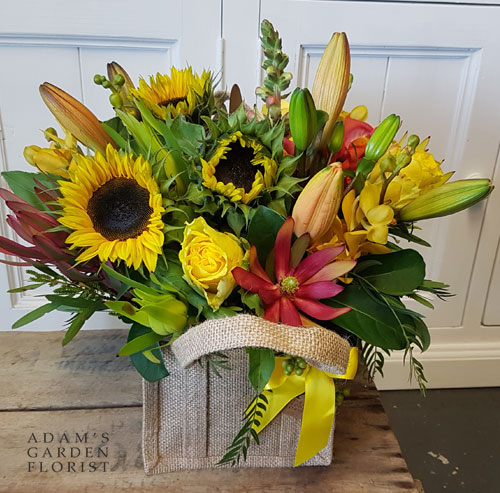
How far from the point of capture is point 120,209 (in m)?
0.44

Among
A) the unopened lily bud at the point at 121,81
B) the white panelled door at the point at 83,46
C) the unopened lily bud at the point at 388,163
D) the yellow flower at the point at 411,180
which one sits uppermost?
the white panelled door at the point at 83,46

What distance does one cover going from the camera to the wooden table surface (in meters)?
0.53

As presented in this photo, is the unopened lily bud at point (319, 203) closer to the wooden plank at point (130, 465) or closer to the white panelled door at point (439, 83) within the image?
the wooden plank at point (130, 465)

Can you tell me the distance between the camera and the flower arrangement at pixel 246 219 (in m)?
0.43

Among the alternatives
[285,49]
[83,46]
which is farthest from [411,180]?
[83,46]

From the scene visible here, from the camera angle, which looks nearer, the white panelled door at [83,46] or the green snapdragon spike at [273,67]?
the green snapdragon spike at [273,67]

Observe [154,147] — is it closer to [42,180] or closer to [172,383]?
[42,180]

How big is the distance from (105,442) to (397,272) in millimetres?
389

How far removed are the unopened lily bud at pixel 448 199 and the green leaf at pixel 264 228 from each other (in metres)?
0.13

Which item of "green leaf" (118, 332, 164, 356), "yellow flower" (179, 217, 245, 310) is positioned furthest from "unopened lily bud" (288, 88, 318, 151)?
"green leaf" (118, 332, 164, 356)

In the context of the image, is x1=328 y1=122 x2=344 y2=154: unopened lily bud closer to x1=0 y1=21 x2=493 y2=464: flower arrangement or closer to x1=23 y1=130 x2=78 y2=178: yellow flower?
x1=0 y1=21 x2=493 y2=464: flower arrangement

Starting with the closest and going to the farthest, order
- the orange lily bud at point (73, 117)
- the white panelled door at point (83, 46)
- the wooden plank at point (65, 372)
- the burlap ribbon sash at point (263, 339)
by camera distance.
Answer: the burlap ribbon sash at point (263, 339), the orange lily bud at point (73, 117), the wooden plank at point (65, 372), the white panelled door at point (83, 46)

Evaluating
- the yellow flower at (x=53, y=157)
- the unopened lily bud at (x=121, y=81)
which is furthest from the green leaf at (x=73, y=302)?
the unopened lily bud at (x=121, y=81)

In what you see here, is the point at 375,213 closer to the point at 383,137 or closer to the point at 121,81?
the point at 383,137
